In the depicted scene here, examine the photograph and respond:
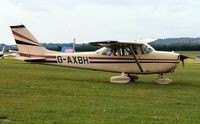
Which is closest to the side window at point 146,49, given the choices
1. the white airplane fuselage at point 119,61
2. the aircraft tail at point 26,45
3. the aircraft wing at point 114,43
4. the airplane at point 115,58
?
the airplane at point 115,58

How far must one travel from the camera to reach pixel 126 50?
21625 mm

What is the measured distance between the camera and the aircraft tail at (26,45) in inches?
926

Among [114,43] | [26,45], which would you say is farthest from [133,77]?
[26,45]

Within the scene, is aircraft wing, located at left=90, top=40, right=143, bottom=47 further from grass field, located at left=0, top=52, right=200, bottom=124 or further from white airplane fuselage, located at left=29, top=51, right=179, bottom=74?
grass field, located at left=0, top=52, right=200, bottom=124

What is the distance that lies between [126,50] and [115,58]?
739 millimetres

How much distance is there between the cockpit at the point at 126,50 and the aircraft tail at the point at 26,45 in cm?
368

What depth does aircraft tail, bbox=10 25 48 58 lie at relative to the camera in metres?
23.5

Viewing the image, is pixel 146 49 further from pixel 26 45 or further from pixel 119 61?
pixel 26 45

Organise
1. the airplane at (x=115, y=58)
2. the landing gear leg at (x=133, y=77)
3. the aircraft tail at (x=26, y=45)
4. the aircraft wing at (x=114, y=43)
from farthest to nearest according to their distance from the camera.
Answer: the aircraft tail at (x=26, y=45)
the landing gear leg at (x=133, y=77)
the airplane at (x=115, y=58)
the aircraft wing at (x=114, y=43)

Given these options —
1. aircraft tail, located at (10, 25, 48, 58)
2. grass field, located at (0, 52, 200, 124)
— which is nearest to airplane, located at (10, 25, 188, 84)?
aircraft tail, located at (10, 25, 48, 58)

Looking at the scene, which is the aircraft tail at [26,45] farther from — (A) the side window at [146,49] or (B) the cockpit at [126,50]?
(A) the side window at [146,49]

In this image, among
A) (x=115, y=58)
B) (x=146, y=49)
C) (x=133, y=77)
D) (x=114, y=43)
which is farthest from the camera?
(x=133, y=77)

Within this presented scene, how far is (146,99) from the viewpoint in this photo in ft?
45.0

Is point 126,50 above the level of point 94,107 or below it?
above
